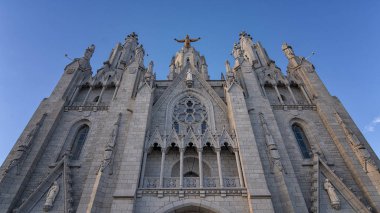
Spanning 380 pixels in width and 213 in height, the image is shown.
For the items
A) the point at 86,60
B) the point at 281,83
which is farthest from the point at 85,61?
the point at 281,83

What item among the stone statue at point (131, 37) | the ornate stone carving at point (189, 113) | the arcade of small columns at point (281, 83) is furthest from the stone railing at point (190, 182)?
the stone statue at point (131, 37)

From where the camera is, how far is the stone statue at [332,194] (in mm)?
12492

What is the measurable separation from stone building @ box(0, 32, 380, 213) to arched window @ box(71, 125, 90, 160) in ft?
0.22

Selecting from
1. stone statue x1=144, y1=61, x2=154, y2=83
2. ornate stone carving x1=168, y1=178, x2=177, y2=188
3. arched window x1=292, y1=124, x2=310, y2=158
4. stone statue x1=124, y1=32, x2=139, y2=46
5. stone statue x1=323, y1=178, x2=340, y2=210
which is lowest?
stone statue x1=323, y1=178, x2=340, y2=210

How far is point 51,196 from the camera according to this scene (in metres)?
12.7

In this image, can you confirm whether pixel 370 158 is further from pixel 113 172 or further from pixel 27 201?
pixel 27 201

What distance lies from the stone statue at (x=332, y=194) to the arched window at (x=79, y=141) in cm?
1434

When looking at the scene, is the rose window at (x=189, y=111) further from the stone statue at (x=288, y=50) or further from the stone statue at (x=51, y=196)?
the stone statue at (x=288, y=50)

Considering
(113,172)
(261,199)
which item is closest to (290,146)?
(261,199)

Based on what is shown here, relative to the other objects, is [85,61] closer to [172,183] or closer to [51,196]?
[51,196]

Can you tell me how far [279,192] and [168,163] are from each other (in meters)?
6.19

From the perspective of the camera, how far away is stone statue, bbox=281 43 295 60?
2472cm

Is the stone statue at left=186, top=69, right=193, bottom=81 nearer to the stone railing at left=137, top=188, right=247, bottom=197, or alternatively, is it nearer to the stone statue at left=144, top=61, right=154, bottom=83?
the stone statue at left=144, top=61, right=154, bottom=83

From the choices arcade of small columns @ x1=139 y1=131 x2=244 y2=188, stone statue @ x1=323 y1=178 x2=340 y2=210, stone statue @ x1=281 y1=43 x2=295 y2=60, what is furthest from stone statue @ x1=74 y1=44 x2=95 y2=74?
stone statue @ x1=323 y1=178 x2=340 y2=210
